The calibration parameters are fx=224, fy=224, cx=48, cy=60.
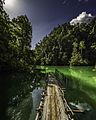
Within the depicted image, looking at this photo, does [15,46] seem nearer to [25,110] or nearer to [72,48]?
[25,110]

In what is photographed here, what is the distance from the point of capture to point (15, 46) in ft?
196

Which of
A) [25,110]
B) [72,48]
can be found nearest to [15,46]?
[25,110]

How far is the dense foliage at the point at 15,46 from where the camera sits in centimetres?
4138

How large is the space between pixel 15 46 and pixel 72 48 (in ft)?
373

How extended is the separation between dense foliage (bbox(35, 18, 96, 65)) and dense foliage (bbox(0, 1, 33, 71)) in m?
76.8

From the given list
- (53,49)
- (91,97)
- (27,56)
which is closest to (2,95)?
(91,97)

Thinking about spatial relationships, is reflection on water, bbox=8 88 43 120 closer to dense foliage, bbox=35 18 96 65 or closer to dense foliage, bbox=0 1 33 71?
dense foliage, bbox=0 1 33 71

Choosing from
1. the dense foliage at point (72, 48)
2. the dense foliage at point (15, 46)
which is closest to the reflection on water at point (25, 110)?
the dense foliage at point (15, 46)

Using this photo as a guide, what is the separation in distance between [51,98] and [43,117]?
815 centimetres

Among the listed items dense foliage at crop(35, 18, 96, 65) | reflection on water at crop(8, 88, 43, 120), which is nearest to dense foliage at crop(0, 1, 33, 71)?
reflection on water at crop(8, 88, 43, 120)

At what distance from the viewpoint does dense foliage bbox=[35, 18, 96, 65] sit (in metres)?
153

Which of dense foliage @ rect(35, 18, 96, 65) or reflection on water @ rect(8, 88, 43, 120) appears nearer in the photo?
reflection on water @ rect(8, 88, 43, 120)

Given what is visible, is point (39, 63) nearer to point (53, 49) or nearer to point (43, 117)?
point (53, 49)

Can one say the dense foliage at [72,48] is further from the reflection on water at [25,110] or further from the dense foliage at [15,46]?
the reflection on water at [25,110]
